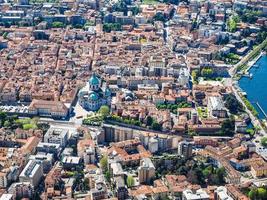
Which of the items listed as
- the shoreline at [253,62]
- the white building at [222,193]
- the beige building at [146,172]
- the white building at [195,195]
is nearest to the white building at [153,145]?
the beige building at [146,172]

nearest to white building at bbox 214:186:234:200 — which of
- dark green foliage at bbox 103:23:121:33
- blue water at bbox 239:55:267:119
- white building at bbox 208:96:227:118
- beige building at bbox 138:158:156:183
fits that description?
beige building at bbox 138:158:156:183

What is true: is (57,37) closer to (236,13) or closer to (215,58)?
(215,58)

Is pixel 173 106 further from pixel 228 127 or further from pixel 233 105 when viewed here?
pixel 228 127

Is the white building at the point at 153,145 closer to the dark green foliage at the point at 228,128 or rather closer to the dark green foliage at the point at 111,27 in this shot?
the dark green foliage at the point at 228,128

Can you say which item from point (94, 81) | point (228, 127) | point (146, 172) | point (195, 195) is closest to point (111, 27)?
point (94, 81)

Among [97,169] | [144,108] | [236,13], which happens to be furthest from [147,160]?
[236,13]
